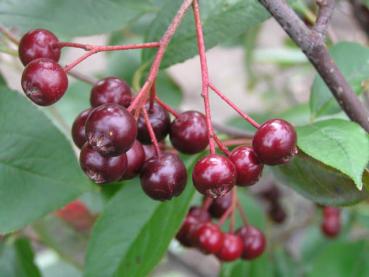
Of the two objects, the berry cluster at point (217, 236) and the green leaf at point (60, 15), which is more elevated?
the green leaf at point (60, 15)

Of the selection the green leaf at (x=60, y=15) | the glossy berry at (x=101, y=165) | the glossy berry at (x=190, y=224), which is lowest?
the glossy berry at (x=190, y=224)

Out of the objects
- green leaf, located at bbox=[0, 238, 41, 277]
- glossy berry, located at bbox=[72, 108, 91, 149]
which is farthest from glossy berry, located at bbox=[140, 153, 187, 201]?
green leaf, located at bbox=[0, 238, 41, 277]

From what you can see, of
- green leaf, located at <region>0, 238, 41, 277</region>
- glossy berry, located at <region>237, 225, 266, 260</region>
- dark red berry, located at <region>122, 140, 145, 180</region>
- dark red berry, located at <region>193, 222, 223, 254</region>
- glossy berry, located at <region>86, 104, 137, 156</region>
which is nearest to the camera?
glossy berry, located at <region>86, 104, 137, 156</region>

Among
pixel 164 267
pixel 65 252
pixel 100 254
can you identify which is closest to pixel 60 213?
pixel 65 252

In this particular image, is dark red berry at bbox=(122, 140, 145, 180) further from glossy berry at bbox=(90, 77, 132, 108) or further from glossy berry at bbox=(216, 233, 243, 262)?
glossy berry at bbox=(216, 233, 243, 262)

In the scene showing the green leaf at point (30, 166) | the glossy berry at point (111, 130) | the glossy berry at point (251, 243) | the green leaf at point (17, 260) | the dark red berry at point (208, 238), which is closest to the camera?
the glossy berry at point (111, 130)

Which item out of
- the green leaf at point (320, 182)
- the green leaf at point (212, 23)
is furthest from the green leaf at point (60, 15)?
the green leaf at point (320, 182)

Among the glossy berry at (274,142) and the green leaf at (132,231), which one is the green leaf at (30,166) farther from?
the glossy berry at (274,142)
